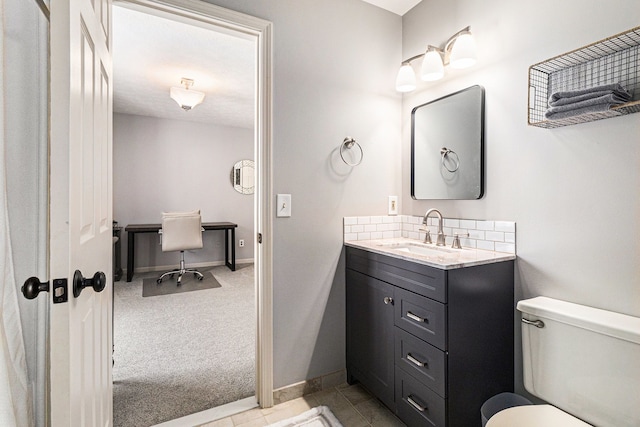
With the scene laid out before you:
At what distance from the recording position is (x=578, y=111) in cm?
120

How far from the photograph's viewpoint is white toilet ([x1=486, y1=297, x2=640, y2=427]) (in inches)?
41.1

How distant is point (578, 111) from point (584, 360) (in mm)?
920

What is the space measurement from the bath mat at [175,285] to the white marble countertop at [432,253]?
9.63 ft

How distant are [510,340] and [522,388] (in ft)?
0.73

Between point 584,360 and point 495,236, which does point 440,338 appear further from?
point 495,236

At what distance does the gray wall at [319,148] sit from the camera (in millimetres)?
1804

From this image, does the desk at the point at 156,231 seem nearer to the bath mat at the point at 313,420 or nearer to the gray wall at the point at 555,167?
the bath mat at the point at 313,420

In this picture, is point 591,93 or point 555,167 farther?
point 555,167

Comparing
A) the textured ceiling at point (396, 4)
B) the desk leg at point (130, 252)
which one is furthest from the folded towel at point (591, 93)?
the desk leg at point (130, 252)

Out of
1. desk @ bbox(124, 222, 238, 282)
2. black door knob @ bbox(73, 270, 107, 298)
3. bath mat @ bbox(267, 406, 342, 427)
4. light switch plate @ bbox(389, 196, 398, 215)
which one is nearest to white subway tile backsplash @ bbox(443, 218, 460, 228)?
light switch plate @ bbox(389, 196, 398, 215)

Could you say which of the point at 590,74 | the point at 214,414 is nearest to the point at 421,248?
the point at 590,74

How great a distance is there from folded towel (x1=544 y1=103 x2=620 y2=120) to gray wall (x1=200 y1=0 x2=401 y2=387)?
102 cm

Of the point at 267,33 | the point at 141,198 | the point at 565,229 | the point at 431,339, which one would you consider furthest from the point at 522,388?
the point at 141,198

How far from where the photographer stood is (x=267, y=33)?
1.73 m
